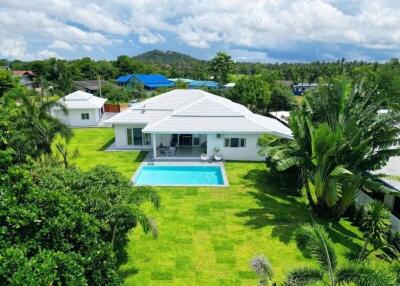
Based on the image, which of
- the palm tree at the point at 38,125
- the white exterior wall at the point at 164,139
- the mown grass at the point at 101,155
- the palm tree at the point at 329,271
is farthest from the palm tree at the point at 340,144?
the white exterior wall at the point at 164,139

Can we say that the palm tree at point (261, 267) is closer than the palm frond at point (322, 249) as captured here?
No

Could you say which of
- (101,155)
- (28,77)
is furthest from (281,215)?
(28,77)

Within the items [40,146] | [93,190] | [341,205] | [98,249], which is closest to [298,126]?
[341,205]

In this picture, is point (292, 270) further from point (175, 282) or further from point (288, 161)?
point (288, 161)

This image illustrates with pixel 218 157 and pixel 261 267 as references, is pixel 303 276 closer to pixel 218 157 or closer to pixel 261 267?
pixel 261 267

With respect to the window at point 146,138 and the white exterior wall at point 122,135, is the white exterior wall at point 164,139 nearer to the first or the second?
the window at point 146,138

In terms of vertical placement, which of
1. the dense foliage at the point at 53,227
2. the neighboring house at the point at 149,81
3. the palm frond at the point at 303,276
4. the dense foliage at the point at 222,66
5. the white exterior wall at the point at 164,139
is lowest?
the white exterior wall at the point at 164,139

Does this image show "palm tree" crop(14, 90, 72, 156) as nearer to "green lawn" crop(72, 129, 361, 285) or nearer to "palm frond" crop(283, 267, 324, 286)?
"green lawn" crop(72, 129, 361, 285)
